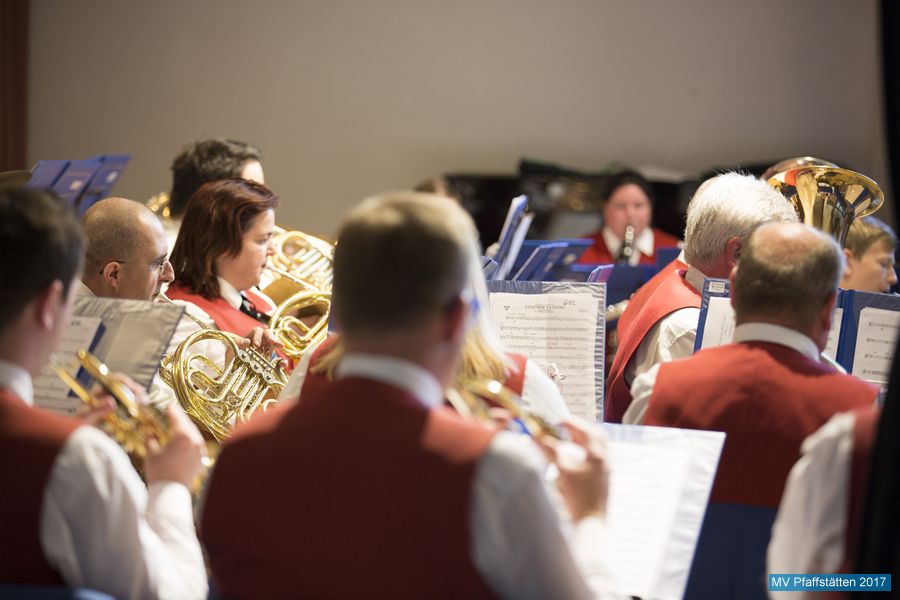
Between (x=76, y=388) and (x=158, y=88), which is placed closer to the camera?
(x=76, y=388)

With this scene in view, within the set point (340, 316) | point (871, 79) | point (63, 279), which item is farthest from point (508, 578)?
point (871, 79)

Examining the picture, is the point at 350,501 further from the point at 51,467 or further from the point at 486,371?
the point at 486,371

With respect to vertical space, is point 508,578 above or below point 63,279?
below

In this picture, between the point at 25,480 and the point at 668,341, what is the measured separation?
1.82 meters

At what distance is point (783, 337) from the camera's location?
7.13 feet

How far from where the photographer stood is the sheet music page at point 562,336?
2590mm

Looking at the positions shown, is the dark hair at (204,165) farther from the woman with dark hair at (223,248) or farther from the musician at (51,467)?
the musician at (51,467)

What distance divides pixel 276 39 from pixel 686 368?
6231 mm

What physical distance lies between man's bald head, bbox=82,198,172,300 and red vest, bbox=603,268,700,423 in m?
1.23

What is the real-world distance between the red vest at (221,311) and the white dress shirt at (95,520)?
5.71ft

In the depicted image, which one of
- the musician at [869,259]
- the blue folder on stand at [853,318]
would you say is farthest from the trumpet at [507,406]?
the musician at [869,259]

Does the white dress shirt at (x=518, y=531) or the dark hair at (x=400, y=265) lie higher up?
the dark hair at (x=400, y=265)

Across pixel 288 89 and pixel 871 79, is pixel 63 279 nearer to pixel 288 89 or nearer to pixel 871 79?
Answer: pixel 288 89

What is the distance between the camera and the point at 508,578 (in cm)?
146
